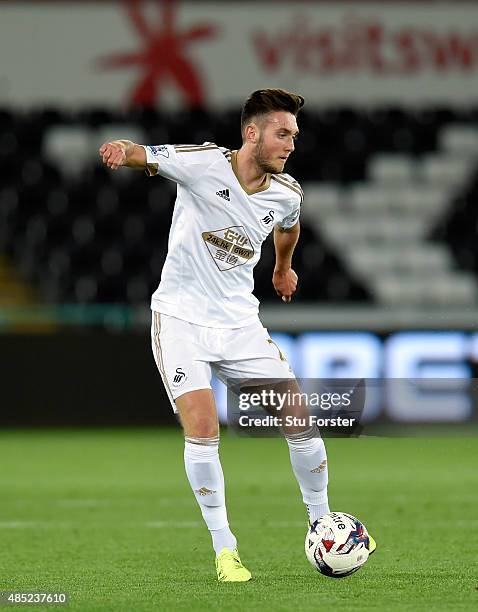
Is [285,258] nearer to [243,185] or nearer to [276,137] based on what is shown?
[243,185]

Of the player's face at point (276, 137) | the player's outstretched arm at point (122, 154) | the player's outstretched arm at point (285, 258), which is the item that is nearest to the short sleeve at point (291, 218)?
the player's outstretched arm at point (285, 258)

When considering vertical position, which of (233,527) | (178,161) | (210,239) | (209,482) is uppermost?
(178,161)

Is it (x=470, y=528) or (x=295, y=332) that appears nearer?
(x=470, y=528)

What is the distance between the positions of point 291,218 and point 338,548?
4.60 feet

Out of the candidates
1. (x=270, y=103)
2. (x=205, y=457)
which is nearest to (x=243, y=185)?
(x=270, y=103)

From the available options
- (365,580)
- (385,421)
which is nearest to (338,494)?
(385,421)

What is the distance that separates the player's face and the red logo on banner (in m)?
11.9

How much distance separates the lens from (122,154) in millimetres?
5051

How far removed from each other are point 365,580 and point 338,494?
3.11m

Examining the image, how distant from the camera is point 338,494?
8.38 m

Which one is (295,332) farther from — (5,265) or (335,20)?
(335,20)

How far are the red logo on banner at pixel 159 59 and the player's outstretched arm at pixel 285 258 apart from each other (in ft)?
37.5

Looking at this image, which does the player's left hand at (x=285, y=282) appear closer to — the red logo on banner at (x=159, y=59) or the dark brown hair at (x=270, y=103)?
the dark brown hair at (x=270, y=103)

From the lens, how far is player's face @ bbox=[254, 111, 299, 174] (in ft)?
17.6
